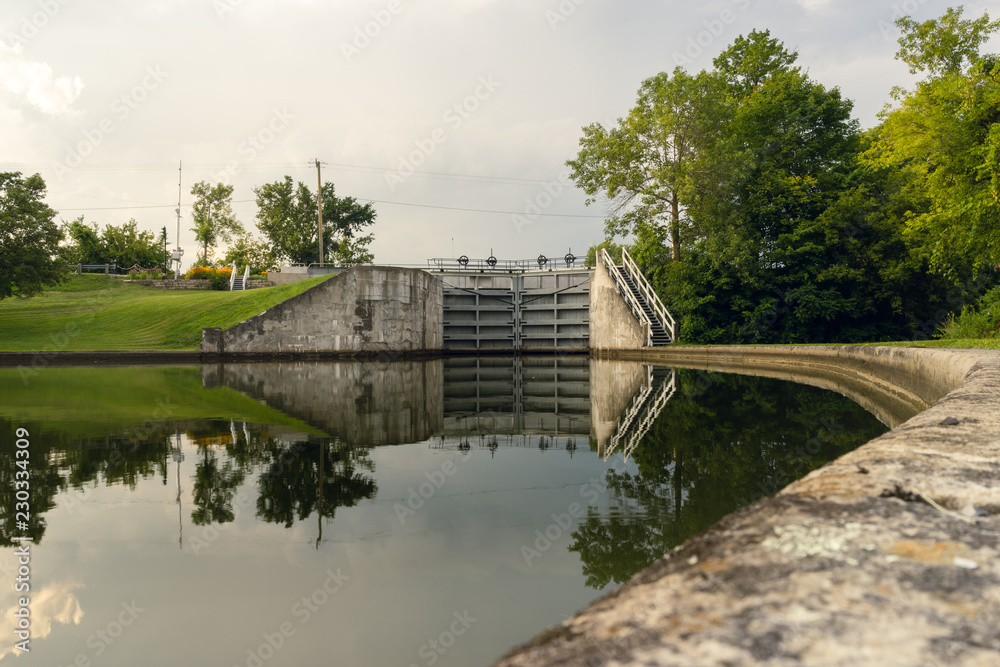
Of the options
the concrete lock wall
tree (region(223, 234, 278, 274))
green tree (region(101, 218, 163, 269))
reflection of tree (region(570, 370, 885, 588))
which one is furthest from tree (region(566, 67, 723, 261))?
green tree (region(101, 218, 163, 269))

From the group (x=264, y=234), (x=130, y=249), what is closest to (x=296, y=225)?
(x=264, y=234)

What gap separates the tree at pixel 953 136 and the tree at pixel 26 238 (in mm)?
34330

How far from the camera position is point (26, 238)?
28.5 metres

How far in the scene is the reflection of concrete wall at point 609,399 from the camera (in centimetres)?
715

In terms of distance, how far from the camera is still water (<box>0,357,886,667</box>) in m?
2.43

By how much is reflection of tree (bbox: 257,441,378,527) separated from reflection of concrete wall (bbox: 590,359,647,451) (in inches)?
96.6

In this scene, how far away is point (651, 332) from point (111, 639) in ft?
77.3

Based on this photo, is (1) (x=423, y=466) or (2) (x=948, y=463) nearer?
(2) (x=948, y=463)

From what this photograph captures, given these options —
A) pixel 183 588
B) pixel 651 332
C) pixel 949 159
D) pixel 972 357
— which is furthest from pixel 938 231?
pixel 183 588

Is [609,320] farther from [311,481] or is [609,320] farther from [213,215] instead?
[213,215]

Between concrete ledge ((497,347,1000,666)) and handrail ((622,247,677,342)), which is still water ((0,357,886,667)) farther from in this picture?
handrail ((622,247,677,342))

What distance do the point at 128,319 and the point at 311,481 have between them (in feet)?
93.2

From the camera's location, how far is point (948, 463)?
202 cm

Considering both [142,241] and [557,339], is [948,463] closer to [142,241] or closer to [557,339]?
[557,339]
